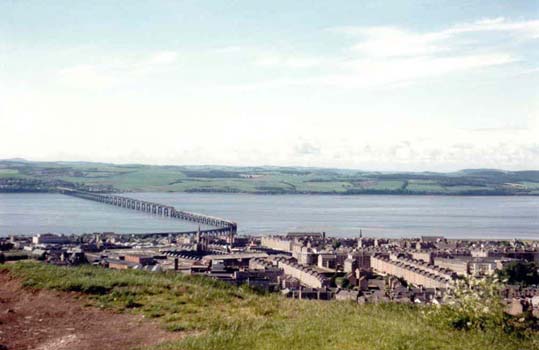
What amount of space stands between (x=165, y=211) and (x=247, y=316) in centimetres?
9231

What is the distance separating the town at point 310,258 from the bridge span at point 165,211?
9786 mm

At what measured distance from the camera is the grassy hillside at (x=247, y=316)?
5395 millimetres

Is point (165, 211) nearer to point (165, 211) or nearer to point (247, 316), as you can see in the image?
point (165, 211)

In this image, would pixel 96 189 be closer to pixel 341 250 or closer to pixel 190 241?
pixel 190 241

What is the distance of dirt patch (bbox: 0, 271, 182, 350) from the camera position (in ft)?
20.2

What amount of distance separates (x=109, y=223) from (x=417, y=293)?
2310 inches

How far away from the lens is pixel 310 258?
1746 inches

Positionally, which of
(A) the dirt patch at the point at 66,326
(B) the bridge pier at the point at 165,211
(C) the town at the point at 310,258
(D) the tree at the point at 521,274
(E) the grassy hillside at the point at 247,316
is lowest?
(B) the bridge pier at the point at 165,211

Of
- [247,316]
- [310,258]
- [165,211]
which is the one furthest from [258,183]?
[247,316]

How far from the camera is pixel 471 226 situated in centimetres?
7794

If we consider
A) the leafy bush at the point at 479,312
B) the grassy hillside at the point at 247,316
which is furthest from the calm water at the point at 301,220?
the leafy bush at the point at 479,312

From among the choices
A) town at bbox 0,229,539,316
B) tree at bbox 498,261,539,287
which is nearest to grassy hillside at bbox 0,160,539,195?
town at bbox 0,229,539,316

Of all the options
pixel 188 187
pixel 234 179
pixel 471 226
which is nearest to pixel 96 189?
pixel 188 187

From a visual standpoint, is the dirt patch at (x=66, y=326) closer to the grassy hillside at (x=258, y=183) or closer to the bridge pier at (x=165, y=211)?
the bridge pier at (x=165, y=211)
